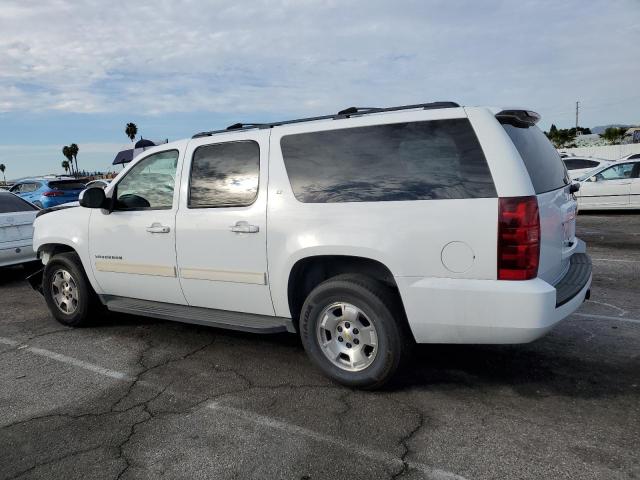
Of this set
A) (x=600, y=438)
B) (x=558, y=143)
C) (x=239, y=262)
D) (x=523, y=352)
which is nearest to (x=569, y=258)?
(x=523, y=352)

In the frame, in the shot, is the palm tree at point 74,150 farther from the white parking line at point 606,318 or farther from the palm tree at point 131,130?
the white parking line at point 606,318

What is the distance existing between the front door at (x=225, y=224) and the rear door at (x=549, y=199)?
1.90 meters

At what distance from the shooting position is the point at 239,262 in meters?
4.31

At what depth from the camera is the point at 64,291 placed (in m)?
5.81

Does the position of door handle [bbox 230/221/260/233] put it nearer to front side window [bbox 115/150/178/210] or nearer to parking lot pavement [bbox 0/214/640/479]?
front side window [bbox 115/150/178/210]

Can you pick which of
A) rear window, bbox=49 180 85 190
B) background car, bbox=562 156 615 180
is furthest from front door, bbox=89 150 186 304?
background car, bbox=562 156 615 180

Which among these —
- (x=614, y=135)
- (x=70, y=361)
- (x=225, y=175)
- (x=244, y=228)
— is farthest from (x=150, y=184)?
(x=614, y=135)

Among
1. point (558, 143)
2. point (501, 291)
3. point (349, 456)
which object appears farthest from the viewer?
point (558, 143)

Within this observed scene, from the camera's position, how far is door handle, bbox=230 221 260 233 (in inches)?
164

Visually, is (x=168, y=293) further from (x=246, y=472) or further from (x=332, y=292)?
(x=246, y=472)

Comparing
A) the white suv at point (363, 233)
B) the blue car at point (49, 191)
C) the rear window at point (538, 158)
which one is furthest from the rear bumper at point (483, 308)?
the blue car at point (49, 191)

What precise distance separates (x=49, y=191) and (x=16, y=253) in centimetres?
877

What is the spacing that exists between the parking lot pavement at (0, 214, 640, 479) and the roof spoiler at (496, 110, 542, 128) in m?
1.84

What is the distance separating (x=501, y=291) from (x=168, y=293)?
2924 mm
